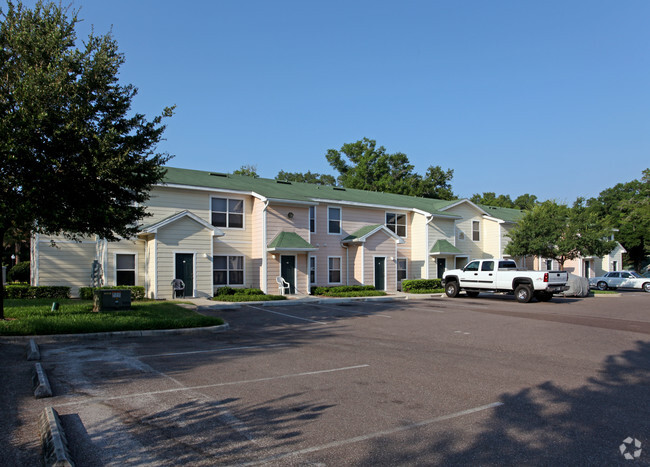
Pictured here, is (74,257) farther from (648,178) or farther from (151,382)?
(648,178)

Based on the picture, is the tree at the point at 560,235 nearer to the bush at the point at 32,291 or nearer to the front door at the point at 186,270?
the front door at the point at 186,270

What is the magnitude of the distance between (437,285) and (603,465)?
25.3 metres

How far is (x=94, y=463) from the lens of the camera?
13.9ft

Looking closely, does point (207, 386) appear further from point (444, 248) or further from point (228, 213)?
point (444, 248)

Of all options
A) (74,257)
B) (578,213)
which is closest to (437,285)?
(578,213)

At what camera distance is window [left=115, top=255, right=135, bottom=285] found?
20.9 metres

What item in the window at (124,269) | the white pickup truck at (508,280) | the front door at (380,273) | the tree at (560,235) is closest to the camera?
the window at (124,269)


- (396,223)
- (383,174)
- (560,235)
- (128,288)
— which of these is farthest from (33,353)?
(383,174)

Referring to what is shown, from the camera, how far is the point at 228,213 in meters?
23.9

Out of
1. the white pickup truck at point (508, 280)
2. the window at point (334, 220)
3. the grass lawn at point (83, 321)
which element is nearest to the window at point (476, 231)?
the white pickup truck at point (508, 280)

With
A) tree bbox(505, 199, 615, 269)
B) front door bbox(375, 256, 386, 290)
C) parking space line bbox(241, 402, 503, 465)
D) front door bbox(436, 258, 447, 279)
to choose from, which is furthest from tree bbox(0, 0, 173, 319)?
tree bbox(505, 199, 615, 269)

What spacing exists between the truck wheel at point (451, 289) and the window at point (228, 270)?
11.6 metres

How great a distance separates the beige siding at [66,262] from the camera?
19.7 meters

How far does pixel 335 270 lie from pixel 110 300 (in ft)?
48.8
